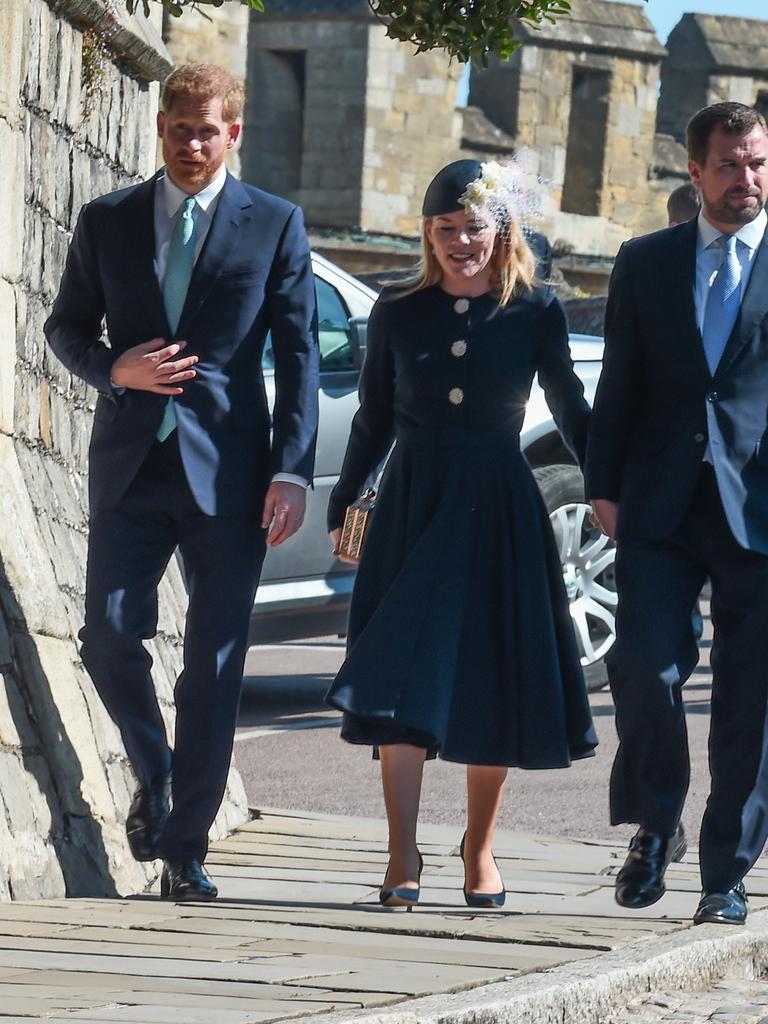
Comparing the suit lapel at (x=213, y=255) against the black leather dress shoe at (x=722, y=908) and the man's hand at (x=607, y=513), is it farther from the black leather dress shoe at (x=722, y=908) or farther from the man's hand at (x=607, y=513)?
the black leather dress shoe at (x=722, y=908)

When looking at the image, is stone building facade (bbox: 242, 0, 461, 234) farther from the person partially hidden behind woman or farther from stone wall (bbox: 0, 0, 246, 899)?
the person partially hidden behind woman

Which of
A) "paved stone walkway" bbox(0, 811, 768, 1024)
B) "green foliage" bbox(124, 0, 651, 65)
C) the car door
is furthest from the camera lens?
the car door

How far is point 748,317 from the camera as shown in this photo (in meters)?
5.51

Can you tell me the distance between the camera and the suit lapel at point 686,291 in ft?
18.1

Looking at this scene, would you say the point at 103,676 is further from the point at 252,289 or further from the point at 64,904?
the point at 252,289

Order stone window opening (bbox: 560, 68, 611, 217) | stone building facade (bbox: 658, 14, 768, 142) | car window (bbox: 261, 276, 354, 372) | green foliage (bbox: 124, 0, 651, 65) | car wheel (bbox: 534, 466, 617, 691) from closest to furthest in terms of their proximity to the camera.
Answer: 1. green foliage (bbox: 124, 0, 651, 65)
2. car window (bbox: 261, 276, 354, 372)
3. car wheel (bbox: 534, 466, 617, 691)
4. stone building facade (bbox: 658, 14, 768, 142)
5. stone window opening (bbox: 560, 68, 611, 217)

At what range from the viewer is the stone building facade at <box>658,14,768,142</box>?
31859 millimetres

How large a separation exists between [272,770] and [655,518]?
10.2 ft

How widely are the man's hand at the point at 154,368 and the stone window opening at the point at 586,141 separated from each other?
27.8 metres

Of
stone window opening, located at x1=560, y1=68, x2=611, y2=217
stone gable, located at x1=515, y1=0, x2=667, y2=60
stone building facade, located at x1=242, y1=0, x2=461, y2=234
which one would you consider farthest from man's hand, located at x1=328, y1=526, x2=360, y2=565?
stone window opening, located at x1=560, y1=68, x2=611, y2=217

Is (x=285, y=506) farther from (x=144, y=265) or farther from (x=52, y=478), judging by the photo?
(x=52, y=478)

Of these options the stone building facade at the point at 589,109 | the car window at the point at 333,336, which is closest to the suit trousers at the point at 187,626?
the car window at the point at 333,336

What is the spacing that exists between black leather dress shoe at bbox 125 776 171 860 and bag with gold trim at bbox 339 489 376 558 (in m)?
0.75

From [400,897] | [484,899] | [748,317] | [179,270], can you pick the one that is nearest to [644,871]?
[484,899]
